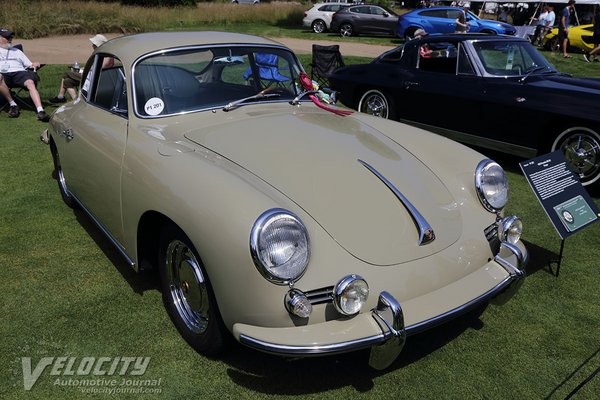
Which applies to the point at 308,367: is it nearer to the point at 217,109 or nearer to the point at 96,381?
the point at 96,381

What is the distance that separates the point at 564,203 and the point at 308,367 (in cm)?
214

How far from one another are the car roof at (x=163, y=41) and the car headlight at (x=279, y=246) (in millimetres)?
1841

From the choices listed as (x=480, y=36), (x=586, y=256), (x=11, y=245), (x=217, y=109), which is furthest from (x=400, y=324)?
(x=480, y=36)

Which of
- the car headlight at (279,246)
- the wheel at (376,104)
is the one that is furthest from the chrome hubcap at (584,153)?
the car headlight at (279,246)

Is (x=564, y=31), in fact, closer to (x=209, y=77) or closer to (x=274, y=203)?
(x=209, y=77)

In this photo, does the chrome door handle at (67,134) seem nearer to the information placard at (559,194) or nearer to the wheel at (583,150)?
the information placard at (559,194)

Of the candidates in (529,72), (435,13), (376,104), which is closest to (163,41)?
(376,104)

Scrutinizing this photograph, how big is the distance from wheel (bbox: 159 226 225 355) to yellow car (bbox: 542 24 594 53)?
56.8 feet

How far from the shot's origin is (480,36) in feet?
21.2

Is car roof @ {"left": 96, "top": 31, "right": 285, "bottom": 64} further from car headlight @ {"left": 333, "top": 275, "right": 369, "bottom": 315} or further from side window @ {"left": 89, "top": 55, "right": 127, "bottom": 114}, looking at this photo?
car headlight @ {"left": 333, "top": 275, "right": 369, "bottom": 315}

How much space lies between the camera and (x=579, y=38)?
16484 millimetres

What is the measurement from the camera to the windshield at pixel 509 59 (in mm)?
6191

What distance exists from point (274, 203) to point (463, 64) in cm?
489

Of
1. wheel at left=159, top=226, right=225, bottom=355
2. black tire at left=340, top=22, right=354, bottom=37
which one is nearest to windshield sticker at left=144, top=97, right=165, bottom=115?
wheel at left=159, top=226, right=225, bottom=355
